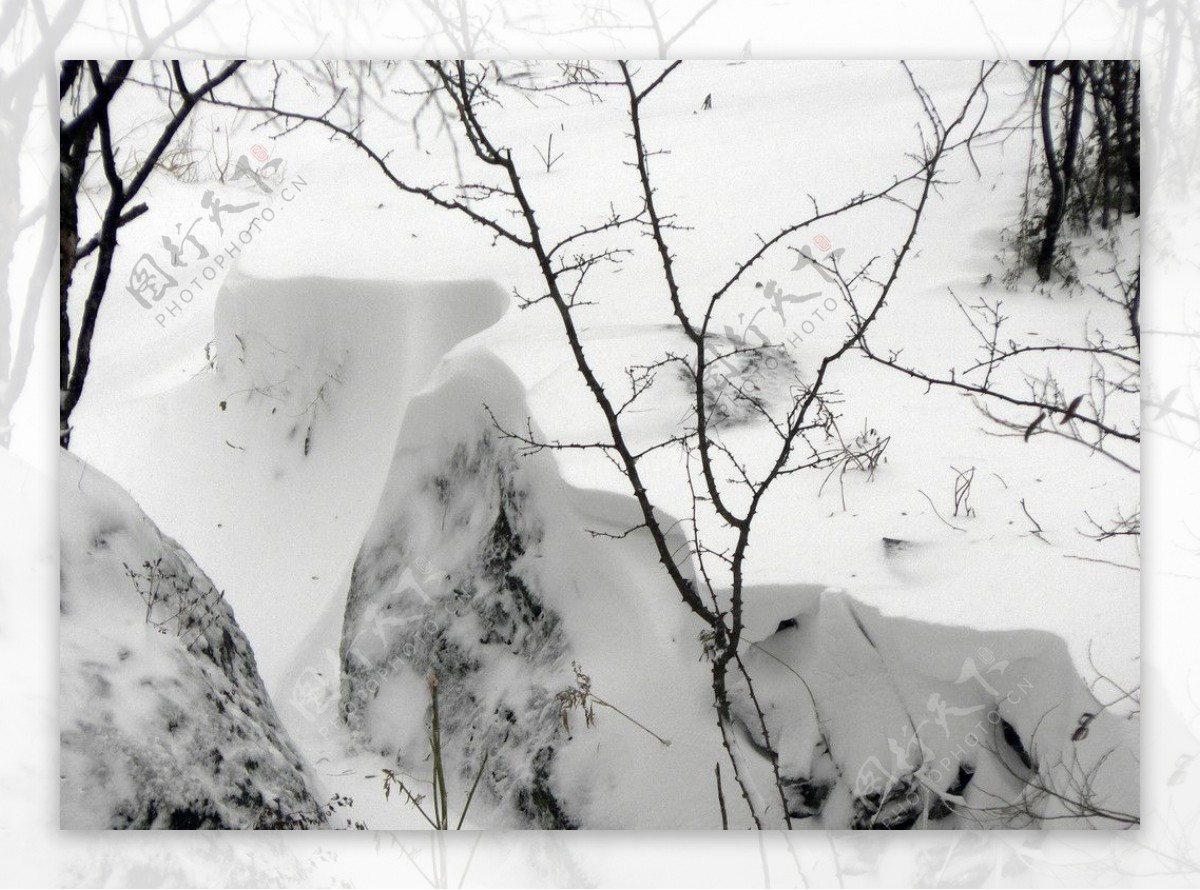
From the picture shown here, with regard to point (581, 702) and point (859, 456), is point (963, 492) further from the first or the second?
point (581, 702)

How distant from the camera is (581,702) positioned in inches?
68.7

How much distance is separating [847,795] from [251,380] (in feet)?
3.85

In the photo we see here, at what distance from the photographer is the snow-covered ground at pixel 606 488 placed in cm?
169

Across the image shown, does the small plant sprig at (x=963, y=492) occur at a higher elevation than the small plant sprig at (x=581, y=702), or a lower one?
higher

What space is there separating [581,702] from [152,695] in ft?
2.21

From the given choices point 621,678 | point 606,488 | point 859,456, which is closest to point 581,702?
point 621,678

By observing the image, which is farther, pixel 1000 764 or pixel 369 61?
pixel 369 61

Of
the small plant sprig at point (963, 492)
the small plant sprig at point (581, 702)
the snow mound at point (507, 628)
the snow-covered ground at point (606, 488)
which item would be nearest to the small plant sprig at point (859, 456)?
the snow-covered ground at point (606, 488)

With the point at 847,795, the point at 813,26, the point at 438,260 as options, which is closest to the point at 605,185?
the point at 438,260

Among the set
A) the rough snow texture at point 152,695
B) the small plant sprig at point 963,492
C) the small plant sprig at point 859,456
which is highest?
the small plant sprig at point 859,456

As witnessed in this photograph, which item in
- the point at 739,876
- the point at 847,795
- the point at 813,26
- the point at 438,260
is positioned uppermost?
the point at 813,26

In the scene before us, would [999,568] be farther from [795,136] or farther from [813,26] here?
[813,26]

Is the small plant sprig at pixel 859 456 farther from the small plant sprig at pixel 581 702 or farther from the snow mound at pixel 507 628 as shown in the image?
the small plant sprig at pixel 581 702

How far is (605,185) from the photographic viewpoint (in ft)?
5.95
